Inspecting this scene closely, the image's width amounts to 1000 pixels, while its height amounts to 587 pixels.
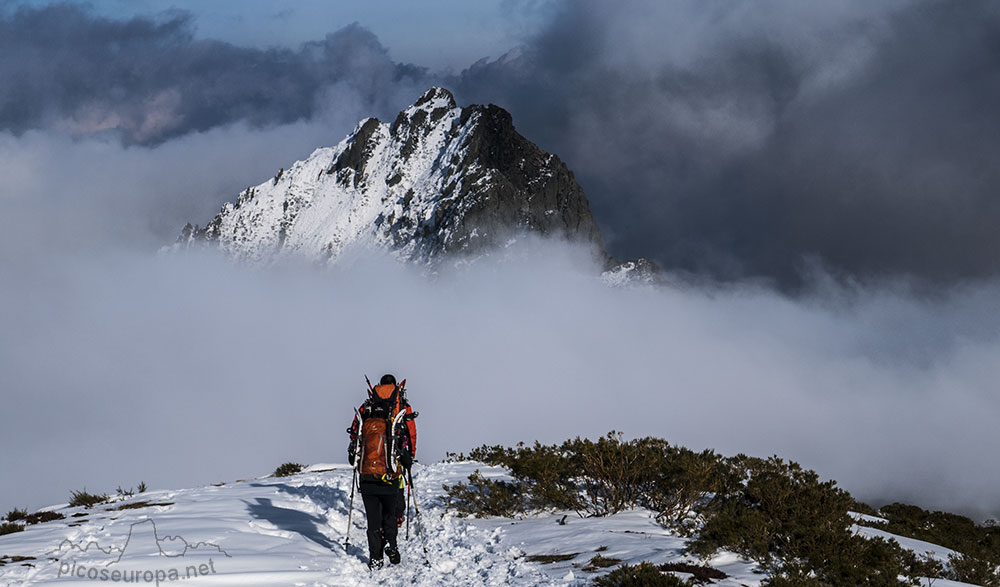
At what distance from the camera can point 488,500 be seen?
47.9 ft

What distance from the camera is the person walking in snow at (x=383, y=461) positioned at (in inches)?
442

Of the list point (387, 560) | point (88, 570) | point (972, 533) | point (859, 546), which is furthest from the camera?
point (972, 533)

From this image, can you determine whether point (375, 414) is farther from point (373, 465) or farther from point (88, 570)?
point (88, 570)

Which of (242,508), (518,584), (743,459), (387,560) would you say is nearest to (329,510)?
(242,508)

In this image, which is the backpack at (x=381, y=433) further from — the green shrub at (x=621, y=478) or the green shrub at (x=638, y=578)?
the green shrub at (x=638, y=578)

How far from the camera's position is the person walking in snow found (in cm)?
1123

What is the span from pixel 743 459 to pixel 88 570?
1243 centimetres

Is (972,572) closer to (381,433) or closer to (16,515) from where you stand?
(381,433)

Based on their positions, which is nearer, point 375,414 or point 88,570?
point 88,570

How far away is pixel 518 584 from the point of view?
9250mm

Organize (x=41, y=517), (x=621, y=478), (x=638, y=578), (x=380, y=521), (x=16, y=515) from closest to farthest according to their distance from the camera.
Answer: (x=638, y=578), (x=380, y=521), (x=621, y=478), (x=41, y=517), (x=16, y=515)

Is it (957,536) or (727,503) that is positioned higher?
(727,503)

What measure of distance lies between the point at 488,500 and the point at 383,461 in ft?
13.2

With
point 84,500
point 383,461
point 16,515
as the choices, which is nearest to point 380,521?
point 383,461
